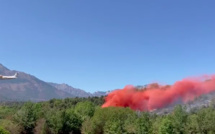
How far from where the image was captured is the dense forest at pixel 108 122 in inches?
3762

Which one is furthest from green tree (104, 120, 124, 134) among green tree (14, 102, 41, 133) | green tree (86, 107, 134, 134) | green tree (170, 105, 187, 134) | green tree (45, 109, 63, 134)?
green tree (14, 102, 41, 133)

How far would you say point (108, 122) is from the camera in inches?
4186

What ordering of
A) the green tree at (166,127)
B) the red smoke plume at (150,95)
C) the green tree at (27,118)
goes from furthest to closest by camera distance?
1. the red smoke plume at (150,95)
2. the green tree at (27,118)
3. the green tree at (166,127)

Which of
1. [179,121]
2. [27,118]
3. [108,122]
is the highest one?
[179,121]

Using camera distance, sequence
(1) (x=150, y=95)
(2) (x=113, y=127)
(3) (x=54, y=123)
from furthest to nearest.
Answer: (1) (x=150, y=95) < (3) (x=54, y=123) < (2) (x=113, y=127)

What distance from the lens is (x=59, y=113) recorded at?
122m

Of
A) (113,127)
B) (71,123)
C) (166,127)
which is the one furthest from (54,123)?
(166,127)

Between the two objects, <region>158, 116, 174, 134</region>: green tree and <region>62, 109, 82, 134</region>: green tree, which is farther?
<region>62, 109, 82, 134</region>: green tree

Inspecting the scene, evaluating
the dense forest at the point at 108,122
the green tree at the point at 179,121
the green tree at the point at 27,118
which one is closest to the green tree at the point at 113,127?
the dense forest at the point at 108,122

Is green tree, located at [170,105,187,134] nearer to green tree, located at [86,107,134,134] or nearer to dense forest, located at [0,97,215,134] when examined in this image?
Result: dense forest, located at [0,97,215,134]

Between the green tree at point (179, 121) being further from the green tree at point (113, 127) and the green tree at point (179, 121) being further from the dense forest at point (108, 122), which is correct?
the green tree at point (113, 127)

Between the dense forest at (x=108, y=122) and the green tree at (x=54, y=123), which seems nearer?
the dense forest at (x=108, y=122)

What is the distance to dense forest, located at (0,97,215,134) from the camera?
95562 millimetres

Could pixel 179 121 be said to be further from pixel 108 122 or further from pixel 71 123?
pixel 71 123
